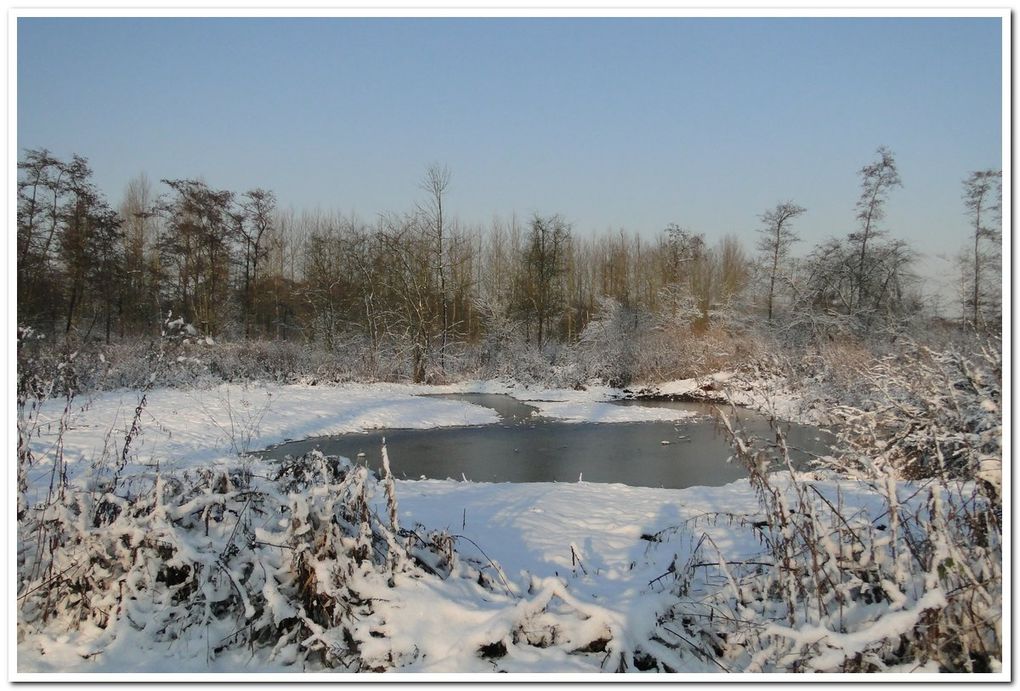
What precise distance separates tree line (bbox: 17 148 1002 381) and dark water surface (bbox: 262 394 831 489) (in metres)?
6.79

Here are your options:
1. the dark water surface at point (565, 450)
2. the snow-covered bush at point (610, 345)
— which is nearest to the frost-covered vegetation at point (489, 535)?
the dark water surface at point (565, 450)

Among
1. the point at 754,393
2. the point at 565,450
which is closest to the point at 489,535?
the point at 565,450

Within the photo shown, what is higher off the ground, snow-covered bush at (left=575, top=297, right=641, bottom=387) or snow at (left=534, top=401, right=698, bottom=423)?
snow-covered bush at (left=575, top=297, right=641, bottom=387)

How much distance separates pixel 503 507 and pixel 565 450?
5.47m

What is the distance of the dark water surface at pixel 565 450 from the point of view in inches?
352

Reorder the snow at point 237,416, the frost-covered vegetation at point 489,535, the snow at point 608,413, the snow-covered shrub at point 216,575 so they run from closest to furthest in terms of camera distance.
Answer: the frost-covered vegetation at point 489,535, the snow-covered shrub at point 216,575, the snow at point 237,416, the snow at point 608,413

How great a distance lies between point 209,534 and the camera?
347 cm

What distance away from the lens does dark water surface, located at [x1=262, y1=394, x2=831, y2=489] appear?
8.94m

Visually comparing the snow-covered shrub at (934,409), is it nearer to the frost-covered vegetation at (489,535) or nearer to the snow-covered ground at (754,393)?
the frost-covered vegetation at (489,535)

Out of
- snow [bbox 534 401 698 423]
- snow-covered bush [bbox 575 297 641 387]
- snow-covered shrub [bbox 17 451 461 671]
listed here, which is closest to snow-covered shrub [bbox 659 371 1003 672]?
snow-covered shrub [bbox 17 451 461 671]

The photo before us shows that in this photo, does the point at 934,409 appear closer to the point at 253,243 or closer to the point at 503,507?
the point at 503,507

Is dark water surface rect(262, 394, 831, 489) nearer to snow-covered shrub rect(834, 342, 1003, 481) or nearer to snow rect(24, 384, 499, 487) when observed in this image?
snow rect(24, 384, 499, 487)

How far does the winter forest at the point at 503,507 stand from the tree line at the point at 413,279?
486 millimetres

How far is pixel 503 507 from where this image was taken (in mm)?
5930
